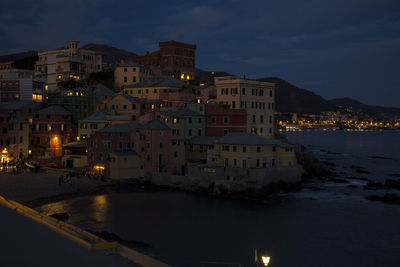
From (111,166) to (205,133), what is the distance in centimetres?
1917

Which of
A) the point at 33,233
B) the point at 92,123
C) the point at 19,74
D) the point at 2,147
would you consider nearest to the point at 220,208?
the point at 33,233

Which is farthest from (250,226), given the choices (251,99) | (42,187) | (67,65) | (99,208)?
(67,65)

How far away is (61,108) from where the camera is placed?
75812 millimetres

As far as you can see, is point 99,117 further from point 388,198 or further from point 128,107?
point 388,198

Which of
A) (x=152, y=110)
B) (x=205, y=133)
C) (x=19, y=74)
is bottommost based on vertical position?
(x=205, y=133)

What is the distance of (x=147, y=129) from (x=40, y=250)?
40.8 metres

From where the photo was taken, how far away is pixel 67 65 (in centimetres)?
10369

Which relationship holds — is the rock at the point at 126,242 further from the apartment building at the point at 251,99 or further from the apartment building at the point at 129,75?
the apartment building at the point at 129,75

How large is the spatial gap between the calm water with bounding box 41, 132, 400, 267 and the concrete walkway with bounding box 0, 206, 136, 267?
12635 millimetres

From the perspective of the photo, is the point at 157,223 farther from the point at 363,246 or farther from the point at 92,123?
the point at 92,123

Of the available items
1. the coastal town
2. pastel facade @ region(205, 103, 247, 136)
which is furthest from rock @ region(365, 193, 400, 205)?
pastel facade @ region(205, 103, 247, 136)

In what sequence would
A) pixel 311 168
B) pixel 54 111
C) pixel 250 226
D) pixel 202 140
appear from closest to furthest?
pixel 250 226
pixel 202 140
pixel 311 168
pixel 54 111

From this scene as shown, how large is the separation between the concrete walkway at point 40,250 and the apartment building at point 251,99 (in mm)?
51965

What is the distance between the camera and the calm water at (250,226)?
1247 inches
